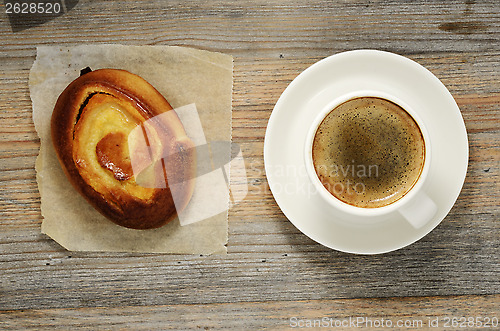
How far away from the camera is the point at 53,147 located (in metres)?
0.96

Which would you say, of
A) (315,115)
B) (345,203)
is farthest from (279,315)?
(315,115)

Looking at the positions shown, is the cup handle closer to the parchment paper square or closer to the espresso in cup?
the espresso in cup

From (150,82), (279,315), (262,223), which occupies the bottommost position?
(279,315)

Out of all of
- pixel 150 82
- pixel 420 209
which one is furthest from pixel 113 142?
pixel 420 209

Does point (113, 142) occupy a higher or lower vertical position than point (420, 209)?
higher

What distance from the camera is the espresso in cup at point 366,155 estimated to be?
842mm

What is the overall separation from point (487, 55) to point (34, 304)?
1097 mm

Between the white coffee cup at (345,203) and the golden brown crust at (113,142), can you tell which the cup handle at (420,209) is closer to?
the white coffee cup at (345,203)

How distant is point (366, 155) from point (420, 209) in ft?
0.48

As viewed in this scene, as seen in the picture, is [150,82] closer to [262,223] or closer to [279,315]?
[262,223]

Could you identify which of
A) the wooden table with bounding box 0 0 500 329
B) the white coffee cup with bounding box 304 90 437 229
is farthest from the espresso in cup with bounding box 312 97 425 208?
the wooden table with bounding box 0 0 500 329

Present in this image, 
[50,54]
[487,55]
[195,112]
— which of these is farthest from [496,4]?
[50,54]

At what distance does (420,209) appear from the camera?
86cm

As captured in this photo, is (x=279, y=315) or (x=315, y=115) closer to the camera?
(x=315, y=115)
